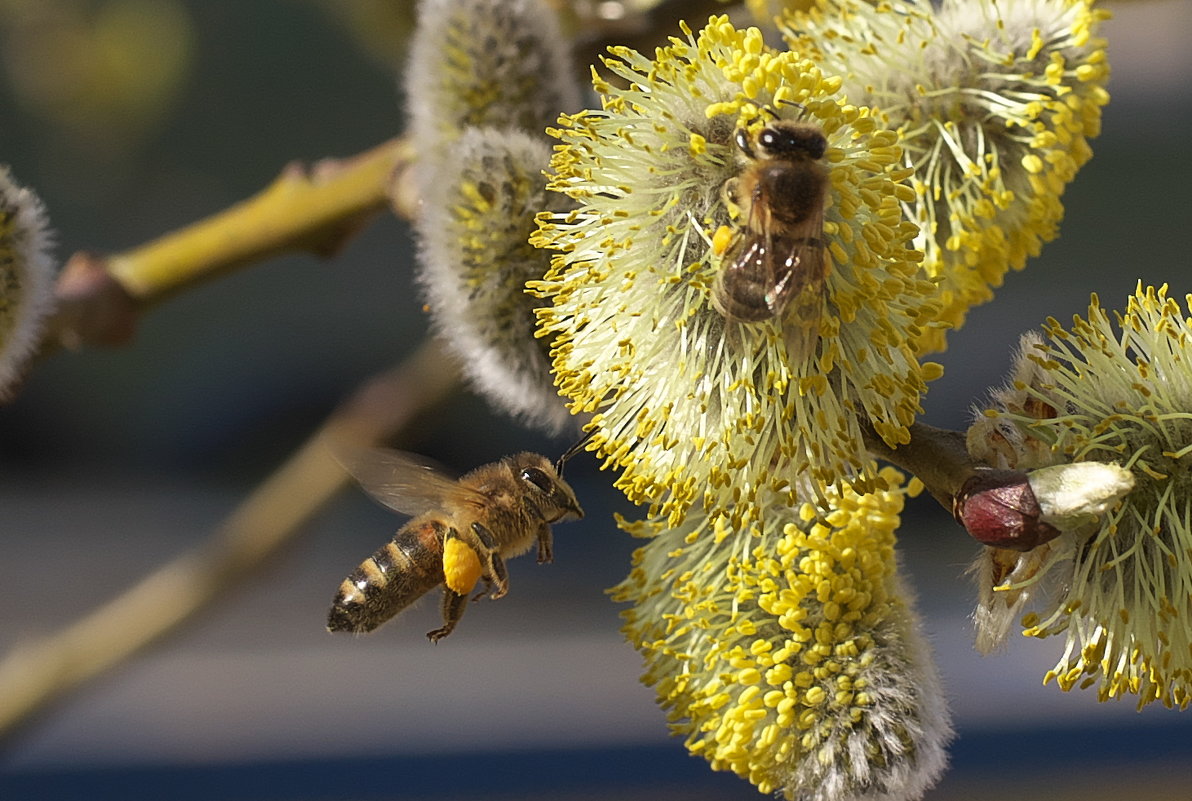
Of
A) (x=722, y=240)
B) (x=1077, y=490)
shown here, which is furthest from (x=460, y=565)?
(x=1077, y=490)

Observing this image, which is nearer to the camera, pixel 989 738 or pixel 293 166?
pixel 293 166

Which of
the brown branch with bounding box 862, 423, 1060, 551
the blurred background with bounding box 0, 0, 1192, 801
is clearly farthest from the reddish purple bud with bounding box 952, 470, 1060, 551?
the blurred background with bounding box 0, 0, 1192, 801

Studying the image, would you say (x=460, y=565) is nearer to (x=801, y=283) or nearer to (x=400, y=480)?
(x=400, y=480)

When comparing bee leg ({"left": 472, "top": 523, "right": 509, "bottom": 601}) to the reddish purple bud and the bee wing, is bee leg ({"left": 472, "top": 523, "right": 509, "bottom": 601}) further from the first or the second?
the reddish purple bud

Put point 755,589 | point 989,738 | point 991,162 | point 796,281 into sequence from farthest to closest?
point 989,738 < point 991,162 < point 755,589 < point 796,281

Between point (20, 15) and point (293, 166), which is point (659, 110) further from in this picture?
point (20, 15)

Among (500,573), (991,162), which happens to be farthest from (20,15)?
(991,162)

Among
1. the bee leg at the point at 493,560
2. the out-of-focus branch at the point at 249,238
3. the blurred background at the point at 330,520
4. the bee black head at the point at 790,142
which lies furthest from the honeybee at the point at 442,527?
the blurred background at the point at 330,520

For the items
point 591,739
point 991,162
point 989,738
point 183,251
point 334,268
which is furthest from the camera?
point 334,268
